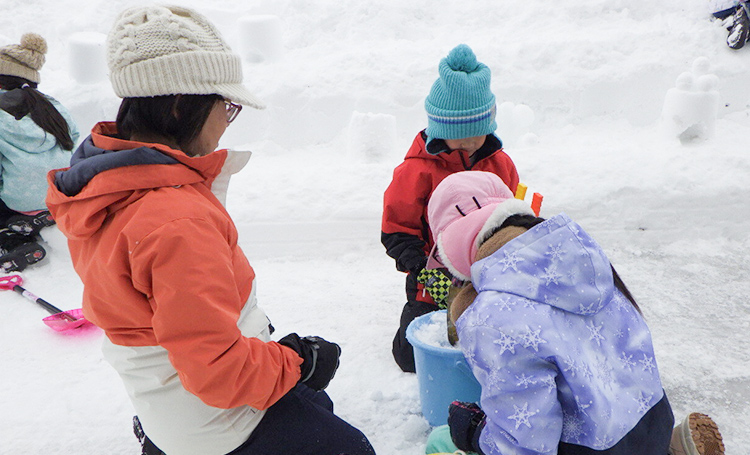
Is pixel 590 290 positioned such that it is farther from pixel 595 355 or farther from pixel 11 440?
pixel 11 440

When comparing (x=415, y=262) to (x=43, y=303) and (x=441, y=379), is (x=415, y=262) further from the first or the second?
(x=43, y=303)

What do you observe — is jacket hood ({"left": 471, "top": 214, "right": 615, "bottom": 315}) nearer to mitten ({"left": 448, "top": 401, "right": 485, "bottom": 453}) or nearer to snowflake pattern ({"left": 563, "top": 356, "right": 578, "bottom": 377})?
snowflake pattern ({"left": 563, "top": 356, "right": 578, "bottom": 377})

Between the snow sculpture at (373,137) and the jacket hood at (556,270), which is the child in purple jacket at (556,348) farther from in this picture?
the snow sculpture at (373,137)

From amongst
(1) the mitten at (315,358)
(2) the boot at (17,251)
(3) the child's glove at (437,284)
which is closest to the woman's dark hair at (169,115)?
(1) the mitten at (315,358)

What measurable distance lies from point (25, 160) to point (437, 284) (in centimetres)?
300

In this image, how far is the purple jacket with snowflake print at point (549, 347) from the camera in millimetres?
1265

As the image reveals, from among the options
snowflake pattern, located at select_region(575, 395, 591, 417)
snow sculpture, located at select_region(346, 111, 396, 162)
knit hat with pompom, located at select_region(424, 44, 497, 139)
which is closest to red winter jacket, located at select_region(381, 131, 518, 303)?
knit hat with pompom, located at select_region(424, 44, 497, 139)

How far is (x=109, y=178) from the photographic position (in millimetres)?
1234

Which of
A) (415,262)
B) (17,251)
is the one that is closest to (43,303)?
(17,251)

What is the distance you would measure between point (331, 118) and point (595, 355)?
5050mm

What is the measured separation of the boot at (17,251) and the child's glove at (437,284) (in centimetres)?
286

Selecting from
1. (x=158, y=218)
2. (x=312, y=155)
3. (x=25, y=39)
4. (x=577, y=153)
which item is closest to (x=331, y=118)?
Answer: (x=312, y=155)

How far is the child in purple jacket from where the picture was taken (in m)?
1.27

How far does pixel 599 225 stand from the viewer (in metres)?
3.91
